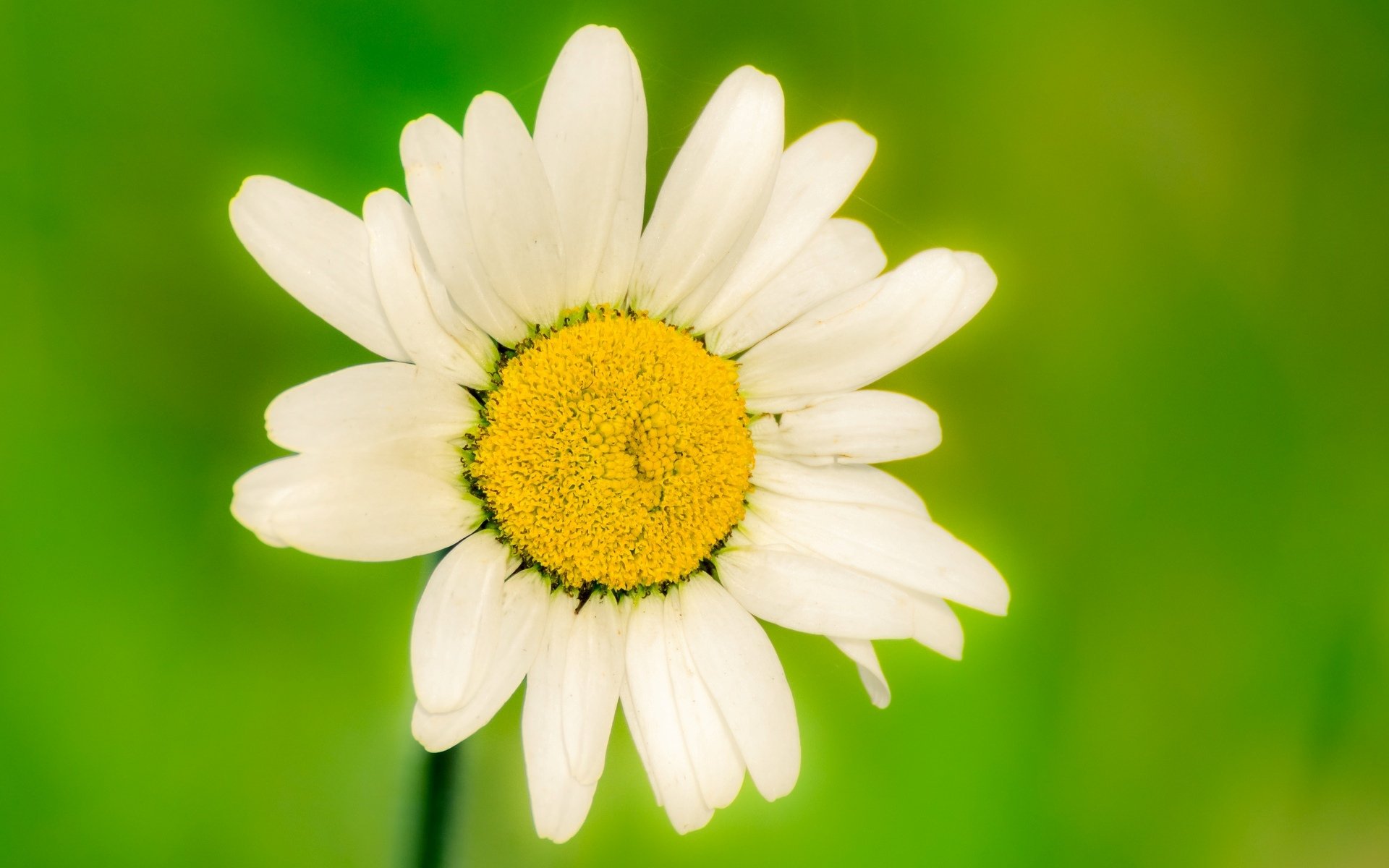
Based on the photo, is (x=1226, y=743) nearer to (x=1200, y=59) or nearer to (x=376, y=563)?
(x=1200, y=59)

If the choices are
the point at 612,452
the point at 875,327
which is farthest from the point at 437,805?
the point at 875,327

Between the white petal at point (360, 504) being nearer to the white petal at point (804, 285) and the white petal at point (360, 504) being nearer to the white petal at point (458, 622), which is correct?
the white petal at point (458, 622)

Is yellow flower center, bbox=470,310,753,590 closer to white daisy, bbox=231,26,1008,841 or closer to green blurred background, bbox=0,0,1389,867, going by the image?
white daisy, bbox=231,26,1008,841

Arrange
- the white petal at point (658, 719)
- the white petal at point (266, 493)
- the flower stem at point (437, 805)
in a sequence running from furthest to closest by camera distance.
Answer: the flower stem at point (437, 805) → the white petal at point (658, 719) → the white petal at point (266, 493)

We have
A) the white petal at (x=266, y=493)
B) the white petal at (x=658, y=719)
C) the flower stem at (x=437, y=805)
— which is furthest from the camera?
the flower stem at (x=437, y=805)

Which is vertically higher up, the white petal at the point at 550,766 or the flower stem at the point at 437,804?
the white petal at the point at 550,766

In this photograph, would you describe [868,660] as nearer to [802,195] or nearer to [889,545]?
[889,545]

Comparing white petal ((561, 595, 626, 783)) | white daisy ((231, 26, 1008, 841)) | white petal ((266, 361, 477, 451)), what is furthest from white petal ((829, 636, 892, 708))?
white petal ((266, 361, 477, 451))

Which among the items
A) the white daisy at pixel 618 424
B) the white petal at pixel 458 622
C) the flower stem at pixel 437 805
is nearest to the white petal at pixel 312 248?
the white daisy at pixel 618 424
